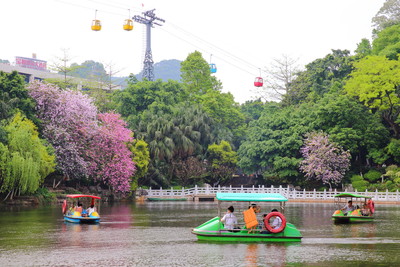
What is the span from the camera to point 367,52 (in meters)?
79.1

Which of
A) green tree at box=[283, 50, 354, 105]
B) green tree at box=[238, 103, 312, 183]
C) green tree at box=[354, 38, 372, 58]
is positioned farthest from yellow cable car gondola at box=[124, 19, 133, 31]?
green tree at box=[354, 38, 372, 58]

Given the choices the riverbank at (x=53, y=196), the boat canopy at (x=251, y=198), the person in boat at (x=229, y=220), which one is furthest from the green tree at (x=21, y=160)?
the person in boat at (x=229, y=220)

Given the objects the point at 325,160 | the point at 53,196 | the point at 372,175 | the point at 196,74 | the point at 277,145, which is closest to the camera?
the point at 53,196

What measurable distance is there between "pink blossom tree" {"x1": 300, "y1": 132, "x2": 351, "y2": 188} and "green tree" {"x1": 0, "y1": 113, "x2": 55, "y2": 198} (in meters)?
29.3

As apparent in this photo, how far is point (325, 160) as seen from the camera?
64.5m

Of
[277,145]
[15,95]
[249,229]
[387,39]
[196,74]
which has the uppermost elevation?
[387,39]

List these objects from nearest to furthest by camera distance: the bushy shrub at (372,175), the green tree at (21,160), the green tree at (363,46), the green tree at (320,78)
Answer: the green tree at (21,160) < the bushy shrub at (372,175) < the green tree at (320,78) < the green tree at (363,46)

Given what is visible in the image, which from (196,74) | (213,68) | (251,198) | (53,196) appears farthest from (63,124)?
(196,74)

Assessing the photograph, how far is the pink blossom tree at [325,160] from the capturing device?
210ft

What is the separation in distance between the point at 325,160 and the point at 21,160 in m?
33.7

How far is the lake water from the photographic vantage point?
19578 millimetres

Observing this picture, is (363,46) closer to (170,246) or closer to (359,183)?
(359,183)

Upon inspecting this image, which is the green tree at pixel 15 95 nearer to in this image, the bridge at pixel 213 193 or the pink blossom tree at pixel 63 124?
the pink blossom tree at pixel 63 124

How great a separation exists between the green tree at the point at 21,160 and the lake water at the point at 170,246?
10.3 m
